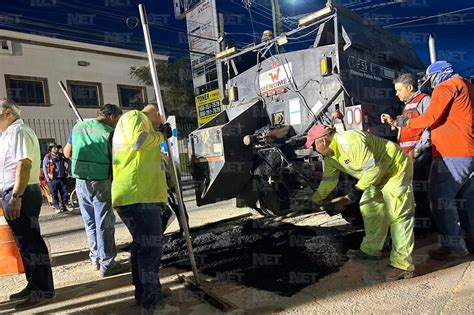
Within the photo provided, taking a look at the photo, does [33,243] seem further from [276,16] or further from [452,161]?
[276,16]

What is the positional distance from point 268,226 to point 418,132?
219cm

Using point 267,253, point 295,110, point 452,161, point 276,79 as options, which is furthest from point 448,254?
point 276,79

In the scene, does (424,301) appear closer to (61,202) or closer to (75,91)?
(61,202)

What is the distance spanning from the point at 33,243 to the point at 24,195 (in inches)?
16.0

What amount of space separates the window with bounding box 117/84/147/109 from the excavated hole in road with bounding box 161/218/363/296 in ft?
45.3

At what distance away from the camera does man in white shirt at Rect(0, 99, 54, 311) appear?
2.98 m

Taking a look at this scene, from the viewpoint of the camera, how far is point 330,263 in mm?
3498

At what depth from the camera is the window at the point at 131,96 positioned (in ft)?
58.1

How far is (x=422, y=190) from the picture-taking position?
13.8ft

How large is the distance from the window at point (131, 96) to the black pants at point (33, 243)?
1509 centimetres

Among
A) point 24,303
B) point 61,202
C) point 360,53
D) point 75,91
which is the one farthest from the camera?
point 75,91

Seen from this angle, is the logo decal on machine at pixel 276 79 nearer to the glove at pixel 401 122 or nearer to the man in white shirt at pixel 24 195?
the glove at pixel 401 122

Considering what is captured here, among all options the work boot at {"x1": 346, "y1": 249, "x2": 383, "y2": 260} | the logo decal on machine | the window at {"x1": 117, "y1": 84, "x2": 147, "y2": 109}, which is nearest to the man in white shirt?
the work boot at {"x1": 346, "y1": 249, "x2": 383, "y2": 260}

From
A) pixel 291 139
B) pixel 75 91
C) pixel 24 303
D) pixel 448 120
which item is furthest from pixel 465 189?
pixel 75 91
